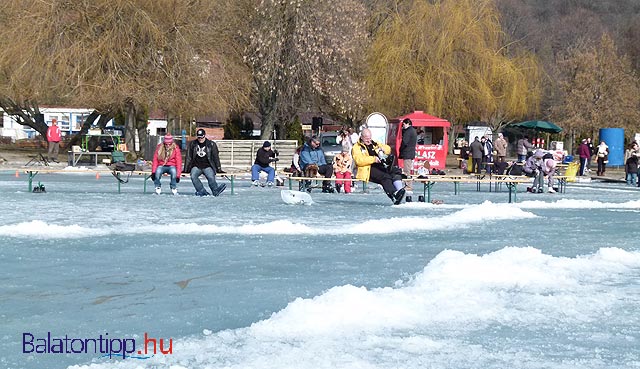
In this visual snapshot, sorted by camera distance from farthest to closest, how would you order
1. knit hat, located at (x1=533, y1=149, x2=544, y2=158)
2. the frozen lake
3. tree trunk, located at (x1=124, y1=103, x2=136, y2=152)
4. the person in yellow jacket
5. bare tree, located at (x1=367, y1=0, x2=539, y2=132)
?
bare tree, located at (x1=367, y1=0, x2=539, y2=132), tree trunk, located at (x1=124, y1=103, x2=136, y2=152), knit hat, located at (x1=533, y1=149, x2=544, y2=158), the person in yellow jacket, the frozen lake

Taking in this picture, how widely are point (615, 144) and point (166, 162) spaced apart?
2810cm

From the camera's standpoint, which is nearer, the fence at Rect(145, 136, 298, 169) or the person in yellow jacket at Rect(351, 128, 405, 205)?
the person in yellow jacket at Rect(351, 128, 405, 205)

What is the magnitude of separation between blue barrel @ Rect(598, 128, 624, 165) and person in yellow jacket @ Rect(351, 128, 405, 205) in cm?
2783

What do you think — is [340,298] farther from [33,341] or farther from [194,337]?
[33,341]

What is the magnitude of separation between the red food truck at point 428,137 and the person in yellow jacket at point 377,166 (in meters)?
18.2

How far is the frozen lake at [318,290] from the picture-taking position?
6.61 meters

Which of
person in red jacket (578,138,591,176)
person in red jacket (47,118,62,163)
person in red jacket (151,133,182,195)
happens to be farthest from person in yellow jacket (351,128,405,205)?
person in red jacket (47,118,62,163)

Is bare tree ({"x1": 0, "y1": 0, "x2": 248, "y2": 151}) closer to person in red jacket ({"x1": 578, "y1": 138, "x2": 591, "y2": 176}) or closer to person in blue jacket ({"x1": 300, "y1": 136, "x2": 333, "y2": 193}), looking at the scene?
person in red jacket ({"x1": 578, "y1": 138, "x2": 591, "y2": 176})

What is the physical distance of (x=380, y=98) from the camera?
1807 inches

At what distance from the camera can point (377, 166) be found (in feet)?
61.6

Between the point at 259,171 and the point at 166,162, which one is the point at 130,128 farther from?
the point at 166,162

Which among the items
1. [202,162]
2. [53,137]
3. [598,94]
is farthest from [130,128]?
[598,94]

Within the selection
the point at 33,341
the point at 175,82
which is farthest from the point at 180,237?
the point at 175,82

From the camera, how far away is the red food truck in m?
37.8
